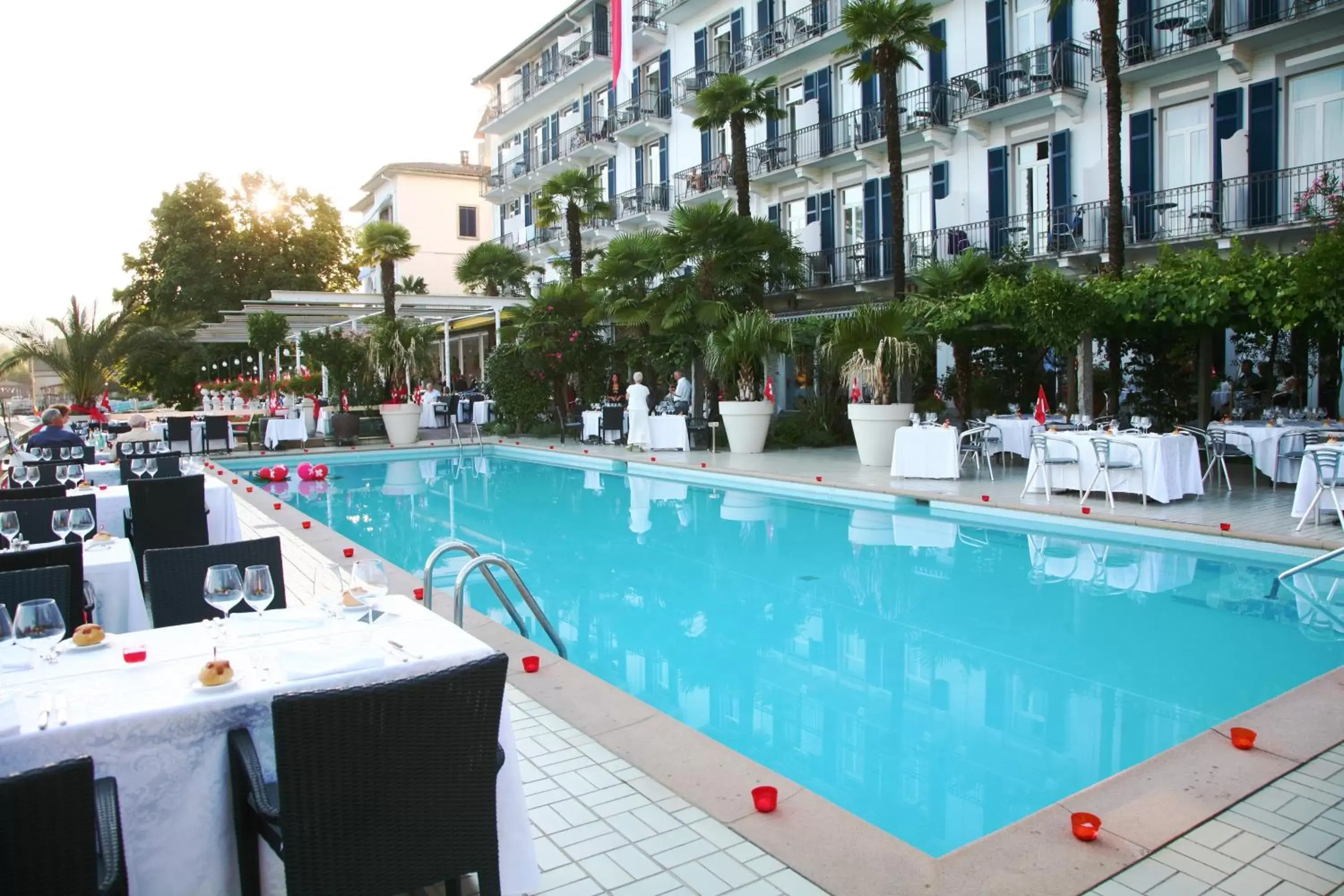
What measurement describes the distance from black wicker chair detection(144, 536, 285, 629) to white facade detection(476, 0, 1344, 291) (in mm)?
14955

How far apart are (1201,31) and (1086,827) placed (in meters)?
17.4

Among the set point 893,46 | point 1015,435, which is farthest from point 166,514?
point 893,46

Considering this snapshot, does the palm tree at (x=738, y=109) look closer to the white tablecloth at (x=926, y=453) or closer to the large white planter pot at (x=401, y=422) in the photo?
the white tablecloth at (x=926, y=453)

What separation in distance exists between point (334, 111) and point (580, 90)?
61.4 ft

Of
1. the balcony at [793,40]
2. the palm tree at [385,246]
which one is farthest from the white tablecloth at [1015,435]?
the palm tree at [385,246]

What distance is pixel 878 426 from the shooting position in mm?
15109

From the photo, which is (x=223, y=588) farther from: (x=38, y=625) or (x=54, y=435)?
(x=54, y=435)

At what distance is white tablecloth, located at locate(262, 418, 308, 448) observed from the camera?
21.1 metres

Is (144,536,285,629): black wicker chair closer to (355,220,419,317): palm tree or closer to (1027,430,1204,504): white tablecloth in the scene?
(1027,430,1204,504): white tablecloth

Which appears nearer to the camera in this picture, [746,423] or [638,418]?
[746,423]

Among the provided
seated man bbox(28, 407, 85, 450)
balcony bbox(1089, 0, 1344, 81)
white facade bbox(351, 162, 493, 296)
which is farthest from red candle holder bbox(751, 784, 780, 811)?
white facade bbox(351, 162, 493, 296)

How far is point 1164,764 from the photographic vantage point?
3.95m

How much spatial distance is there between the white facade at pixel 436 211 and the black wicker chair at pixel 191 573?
40.3m

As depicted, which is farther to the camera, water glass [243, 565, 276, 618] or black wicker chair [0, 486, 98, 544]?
black wicker chair [0, 486, 98, 544]
